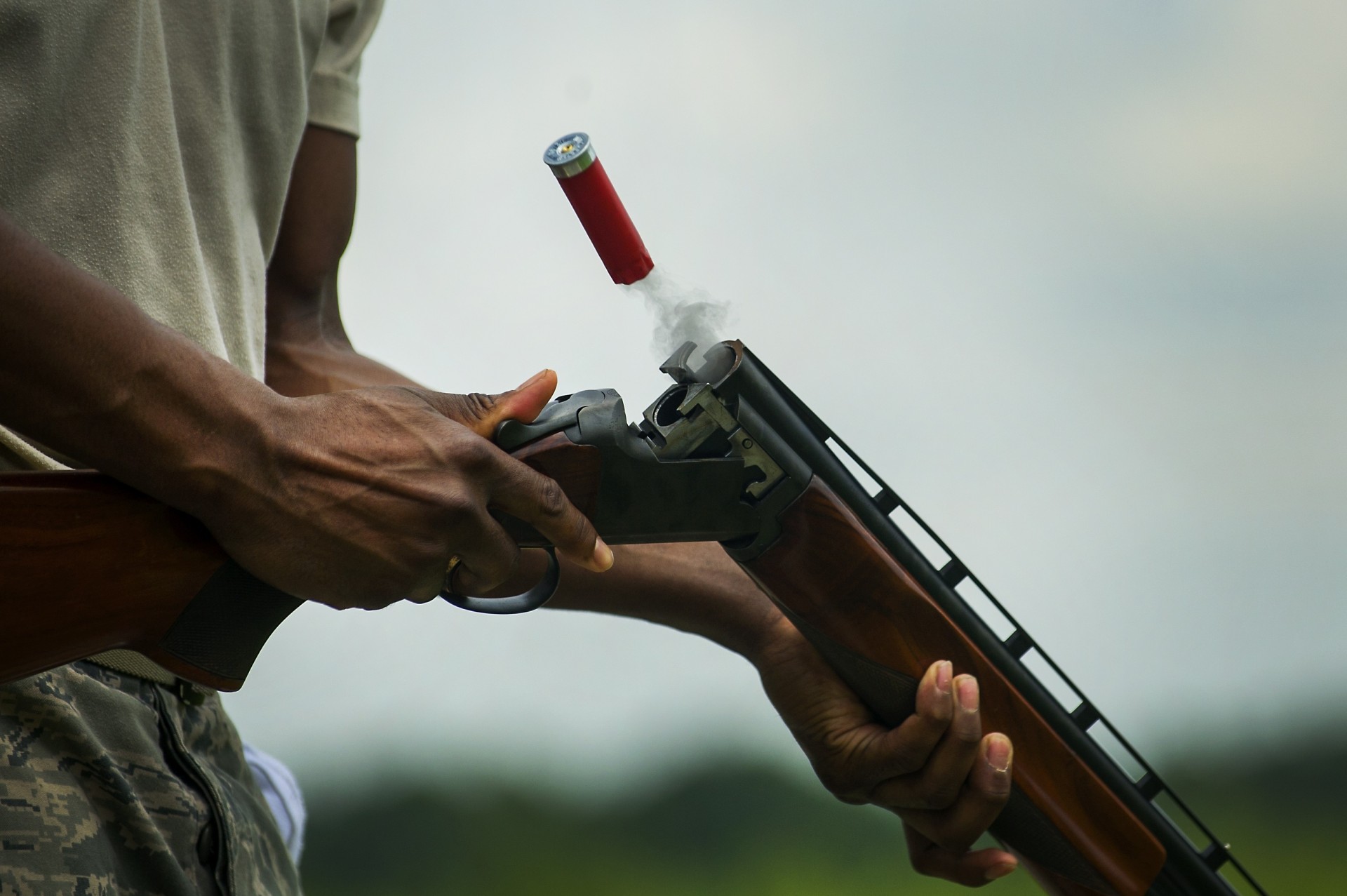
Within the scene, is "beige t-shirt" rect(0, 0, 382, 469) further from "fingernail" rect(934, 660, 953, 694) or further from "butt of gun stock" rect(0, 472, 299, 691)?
"fingernail" rect(934, 660, 953, 694)

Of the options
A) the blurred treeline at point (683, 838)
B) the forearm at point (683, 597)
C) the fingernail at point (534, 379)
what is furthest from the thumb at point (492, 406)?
the blurred treeline at point (683, 838)

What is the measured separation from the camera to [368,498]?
1.04 m

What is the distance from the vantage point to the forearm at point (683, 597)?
1.83 metres

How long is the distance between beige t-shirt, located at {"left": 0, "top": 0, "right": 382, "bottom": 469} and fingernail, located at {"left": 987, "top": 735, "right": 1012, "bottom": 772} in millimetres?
1211

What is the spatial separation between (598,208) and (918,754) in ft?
3.05

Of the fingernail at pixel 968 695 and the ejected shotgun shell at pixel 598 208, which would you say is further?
the fingernail at pixel 968 695

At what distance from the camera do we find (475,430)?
3.79ft

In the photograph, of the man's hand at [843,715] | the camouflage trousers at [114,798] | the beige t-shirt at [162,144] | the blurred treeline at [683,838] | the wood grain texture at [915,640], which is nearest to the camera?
the camouflage trousers at [114,798]

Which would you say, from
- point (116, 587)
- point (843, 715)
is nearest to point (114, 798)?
point (116, 587)

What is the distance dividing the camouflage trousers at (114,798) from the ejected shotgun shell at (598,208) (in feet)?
2.56

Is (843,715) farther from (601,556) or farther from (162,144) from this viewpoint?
(162,144)

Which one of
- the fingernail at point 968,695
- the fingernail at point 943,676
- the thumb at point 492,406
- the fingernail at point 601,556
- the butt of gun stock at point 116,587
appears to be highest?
the butt of gun stock at point 116,587

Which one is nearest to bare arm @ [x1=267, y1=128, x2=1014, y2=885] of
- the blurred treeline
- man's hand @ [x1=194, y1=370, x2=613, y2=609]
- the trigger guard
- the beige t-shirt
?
the beige t-shirt

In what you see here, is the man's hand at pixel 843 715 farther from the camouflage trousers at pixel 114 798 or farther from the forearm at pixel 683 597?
the camouflage trousers at pixel 114 798
